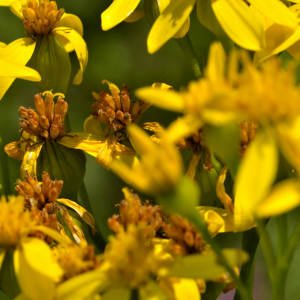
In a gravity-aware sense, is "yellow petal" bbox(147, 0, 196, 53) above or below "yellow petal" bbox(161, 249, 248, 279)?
above

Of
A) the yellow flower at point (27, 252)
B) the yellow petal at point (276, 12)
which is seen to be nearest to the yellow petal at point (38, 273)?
the yellow flower at point (27, 252)

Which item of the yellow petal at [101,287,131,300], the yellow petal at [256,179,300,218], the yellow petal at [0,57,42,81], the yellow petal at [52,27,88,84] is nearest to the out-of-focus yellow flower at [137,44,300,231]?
the yellow petal at [256,179,300,218]

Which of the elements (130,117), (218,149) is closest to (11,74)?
(130,117)

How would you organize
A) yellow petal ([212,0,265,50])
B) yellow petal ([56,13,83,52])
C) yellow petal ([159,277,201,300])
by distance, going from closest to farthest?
yellow petal ([159,277,201,300]) → yellow petal ([212,0,265,50]) → yellow petal ([56,13,83,52])

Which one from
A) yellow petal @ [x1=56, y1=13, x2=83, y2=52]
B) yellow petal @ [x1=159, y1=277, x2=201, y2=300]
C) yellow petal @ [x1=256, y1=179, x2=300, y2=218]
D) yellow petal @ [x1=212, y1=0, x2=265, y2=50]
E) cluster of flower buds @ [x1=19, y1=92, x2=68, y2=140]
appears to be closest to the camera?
yellow petal @ [x1=256, y1=179, x2=300, y2=218]

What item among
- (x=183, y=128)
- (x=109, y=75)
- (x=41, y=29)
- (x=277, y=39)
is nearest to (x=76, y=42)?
(x=41, y=29)

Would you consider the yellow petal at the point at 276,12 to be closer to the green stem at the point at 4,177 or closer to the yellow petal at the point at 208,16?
the yellow petal at the point at 208,16

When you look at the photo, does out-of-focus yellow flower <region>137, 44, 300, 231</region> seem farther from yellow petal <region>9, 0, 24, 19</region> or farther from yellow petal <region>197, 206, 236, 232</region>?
yellow petal <region>9, 0, 24, 19</region>
